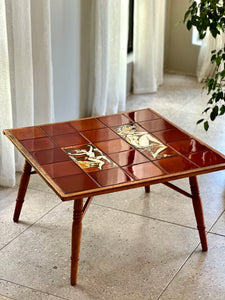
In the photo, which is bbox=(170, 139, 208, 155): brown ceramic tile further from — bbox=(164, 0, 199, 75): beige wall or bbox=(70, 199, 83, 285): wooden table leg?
bbox=(164, 0, 199, 75): beige wall

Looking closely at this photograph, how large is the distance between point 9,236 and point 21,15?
1.18 metres

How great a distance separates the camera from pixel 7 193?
3.11 meters

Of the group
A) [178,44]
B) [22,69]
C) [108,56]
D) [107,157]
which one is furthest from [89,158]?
[178,44]

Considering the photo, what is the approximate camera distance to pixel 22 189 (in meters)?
2.72

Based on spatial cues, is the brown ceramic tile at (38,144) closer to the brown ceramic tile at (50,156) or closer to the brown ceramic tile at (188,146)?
the brown ceramic tile at (50,156)

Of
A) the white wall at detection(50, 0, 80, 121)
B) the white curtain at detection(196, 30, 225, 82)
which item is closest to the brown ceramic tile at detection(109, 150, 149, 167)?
the white wall at detection(50, 0, 80, 121)

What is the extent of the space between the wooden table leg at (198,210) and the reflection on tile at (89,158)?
425mm

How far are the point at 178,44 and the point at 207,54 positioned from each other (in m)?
0.40

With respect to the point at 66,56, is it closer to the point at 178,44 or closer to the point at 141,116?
the point at 141,116

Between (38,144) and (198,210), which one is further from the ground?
Answer: (38,144)

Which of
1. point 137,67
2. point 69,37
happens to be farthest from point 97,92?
point 137,67

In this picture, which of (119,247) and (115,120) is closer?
(119,247)

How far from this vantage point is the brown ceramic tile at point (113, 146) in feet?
7.97

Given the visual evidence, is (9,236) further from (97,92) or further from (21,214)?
(97,92)
